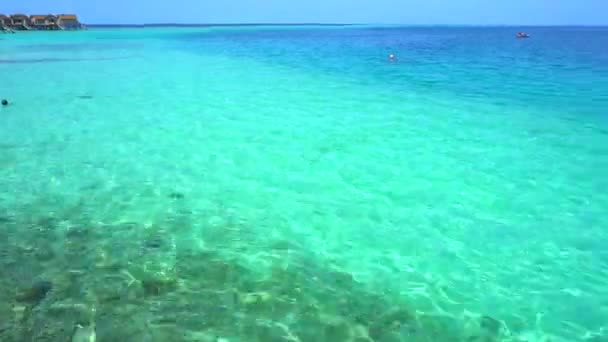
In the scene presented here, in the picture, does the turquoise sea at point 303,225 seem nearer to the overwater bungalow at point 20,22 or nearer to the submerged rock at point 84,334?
the submerged rock at point 84,334

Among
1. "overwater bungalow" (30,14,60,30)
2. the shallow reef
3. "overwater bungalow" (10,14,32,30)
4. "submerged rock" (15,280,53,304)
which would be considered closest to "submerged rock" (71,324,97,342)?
the shallow reef

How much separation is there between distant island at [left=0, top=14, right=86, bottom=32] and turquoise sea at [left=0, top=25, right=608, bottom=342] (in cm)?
7425

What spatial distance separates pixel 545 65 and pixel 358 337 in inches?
1086

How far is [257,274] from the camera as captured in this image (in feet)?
15.8

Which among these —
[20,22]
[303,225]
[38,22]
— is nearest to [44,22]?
[38,22]

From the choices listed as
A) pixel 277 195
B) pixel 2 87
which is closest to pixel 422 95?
pixel 277 195

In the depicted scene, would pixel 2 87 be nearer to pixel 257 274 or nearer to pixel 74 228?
pixel 74 228

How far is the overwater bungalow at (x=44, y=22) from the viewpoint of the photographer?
78.7 meters

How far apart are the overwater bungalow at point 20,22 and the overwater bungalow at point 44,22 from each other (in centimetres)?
84

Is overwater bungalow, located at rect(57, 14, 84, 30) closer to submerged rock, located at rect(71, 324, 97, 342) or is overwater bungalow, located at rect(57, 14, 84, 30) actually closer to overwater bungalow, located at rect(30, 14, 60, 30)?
overwater bungalow, located at rect(30, 14, 60, 30)

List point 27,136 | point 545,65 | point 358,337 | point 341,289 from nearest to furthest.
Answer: point 358,337, point 341,289, point 27,136, point 545,65

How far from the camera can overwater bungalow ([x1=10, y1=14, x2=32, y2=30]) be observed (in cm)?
7531

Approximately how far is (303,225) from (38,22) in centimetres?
8884

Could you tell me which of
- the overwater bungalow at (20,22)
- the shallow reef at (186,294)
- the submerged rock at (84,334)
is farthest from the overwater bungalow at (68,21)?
the submerged rock at (84,334)
